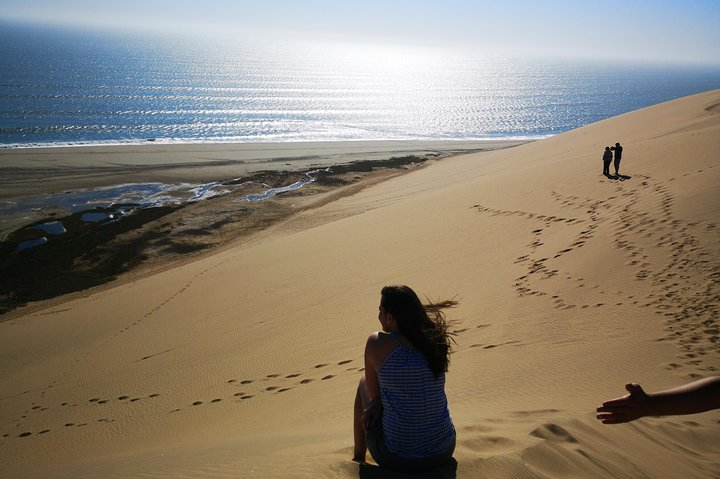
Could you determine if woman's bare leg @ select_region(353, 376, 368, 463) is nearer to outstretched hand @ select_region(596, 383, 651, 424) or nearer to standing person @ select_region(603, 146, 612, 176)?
outstretched hand @ select_region(596, 383, 651, 424)

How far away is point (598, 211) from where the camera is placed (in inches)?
484

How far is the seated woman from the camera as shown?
11.0ft

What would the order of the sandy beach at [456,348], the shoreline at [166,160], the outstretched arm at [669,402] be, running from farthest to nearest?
the shoreline at [166,160]
the sandy beach at [456,348]
the outstretched arm at [669,402]

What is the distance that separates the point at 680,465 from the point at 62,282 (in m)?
16.5

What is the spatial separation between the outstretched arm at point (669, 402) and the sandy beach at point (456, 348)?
3.79 ft

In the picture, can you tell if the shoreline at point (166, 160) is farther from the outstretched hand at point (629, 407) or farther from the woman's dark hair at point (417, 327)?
the outstretched hand at point (629, 407)

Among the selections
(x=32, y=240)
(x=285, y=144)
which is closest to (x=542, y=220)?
(x=32, y=240)

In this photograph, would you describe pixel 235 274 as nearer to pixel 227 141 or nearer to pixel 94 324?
pixel 94 324

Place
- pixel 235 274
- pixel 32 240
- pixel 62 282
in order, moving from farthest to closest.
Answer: pixel 32 240 → pixel 62 282 → pixel 235 274

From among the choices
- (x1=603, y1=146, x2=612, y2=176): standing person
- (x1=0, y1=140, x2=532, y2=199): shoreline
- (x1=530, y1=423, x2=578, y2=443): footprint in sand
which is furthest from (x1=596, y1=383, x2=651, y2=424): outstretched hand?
(x1=0, y1=140, x2=532, y2=199): shoreline

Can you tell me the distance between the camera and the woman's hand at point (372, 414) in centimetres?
354

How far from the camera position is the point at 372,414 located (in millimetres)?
3535

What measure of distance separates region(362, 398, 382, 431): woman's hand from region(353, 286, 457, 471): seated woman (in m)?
0.09

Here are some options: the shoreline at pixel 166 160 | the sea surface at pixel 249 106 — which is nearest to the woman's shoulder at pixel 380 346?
the shoreline at pixel 166 160
